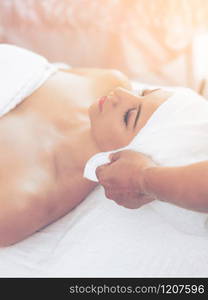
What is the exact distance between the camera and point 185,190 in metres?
0.81

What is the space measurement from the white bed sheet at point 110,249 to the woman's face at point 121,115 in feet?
0.55

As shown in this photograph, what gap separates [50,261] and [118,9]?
4.31ft

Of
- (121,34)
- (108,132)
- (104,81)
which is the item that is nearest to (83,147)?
(108,132)

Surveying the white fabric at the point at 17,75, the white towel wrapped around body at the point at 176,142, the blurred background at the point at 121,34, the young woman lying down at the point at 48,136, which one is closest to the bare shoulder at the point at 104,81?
the young woman lying down at the point at 48,136

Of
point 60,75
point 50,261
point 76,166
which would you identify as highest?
point 60,75

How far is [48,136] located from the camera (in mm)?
1213

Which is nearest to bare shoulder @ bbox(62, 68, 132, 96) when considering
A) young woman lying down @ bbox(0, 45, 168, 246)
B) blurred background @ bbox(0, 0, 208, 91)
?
young woman lying down @ bbox(0, 45, 168, 246)

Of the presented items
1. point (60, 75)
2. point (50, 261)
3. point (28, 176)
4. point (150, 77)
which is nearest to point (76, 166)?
point (28, 176)

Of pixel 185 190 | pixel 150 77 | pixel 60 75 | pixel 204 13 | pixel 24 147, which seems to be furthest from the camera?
pixel 150 77

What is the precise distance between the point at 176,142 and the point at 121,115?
219 mm

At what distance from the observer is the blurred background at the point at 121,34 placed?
1.91 metres

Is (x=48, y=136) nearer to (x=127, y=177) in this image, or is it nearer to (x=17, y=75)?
(x=17, y=75)

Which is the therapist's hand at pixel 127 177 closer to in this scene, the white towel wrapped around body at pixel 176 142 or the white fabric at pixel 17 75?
the white towel wrapped around body at pixel 176 142

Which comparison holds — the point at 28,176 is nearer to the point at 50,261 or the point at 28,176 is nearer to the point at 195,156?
the point at 50,261
